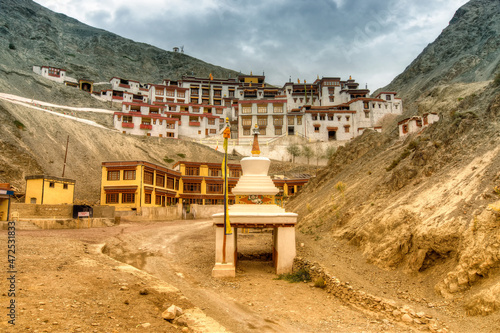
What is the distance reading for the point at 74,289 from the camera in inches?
444

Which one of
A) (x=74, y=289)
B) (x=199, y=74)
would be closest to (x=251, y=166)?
(x=74, y=289)

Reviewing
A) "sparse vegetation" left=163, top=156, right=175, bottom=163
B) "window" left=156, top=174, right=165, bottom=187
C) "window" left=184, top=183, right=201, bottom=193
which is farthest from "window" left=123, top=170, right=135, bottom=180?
"sparse vegetation" left=163, top=156, right=175, bottom=163

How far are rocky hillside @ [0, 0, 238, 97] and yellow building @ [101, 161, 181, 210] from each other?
78231mm

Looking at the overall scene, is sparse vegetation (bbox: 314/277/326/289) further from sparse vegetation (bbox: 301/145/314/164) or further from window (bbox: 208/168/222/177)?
sparse vegetation (bbox: 301/145/314/164)

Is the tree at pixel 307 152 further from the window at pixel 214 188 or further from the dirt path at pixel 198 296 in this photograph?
the dirt path at pixel 198 296

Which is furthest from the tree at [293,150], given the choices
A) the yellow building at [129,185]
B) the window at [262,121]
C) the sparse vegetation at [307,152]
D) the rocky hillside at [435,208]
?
the rocky hillside at [435,208]

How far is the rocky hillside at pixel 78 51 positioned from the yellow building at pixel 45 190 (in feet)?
261

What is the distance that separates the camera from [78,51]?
14625 centimetres

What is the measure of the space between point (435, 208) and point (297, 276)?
6.62 metres

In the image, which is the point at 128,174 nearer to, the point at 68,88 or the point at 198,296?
the point at 198,296

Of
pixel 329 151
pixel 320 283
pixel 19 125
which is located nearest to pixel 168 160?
pixel 19 125

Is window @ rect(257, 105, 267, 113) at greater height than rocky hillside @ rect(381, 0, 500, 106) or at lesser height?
lesser

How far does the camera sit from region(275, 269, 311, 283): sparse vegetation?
16.3 meters

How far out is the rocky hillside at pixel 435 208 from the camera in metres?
11.7
